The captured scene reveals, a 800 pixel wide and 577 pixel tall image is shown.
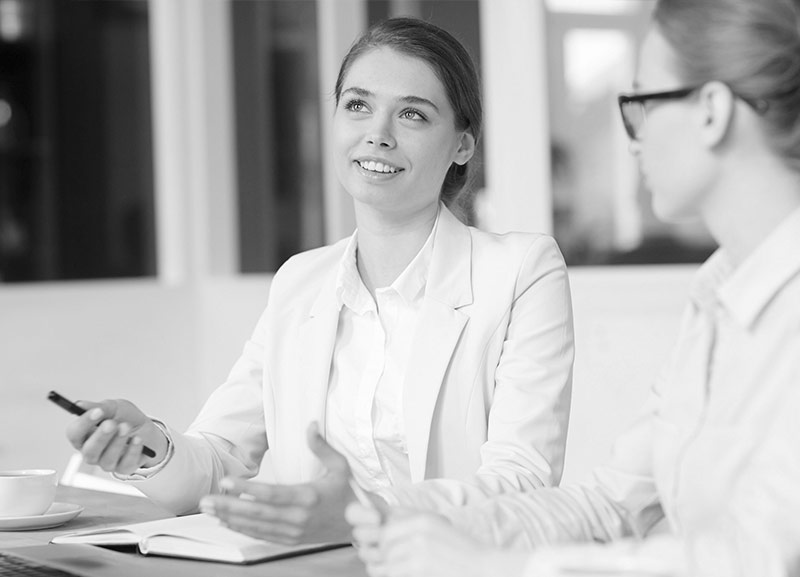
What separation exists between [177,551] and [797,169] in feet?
2.89

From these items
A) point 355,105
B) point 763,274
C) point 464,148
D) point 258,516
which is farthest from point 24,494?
point 763,274

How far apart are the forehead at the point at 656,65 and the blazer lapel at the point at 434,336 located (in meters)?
0.81

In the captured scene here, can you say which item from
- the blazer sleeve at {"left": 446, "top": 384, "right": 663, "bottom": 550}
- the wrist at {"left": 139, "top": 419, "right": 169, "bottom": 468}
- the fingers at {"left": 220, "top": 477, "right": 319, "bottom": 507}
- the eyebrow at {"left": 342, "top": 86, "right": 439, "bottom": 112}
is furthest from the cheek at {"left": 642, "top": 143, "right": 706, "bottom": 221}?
the wrist at {"left": 139, "top": 419, "right": 169, "bottom": 468}

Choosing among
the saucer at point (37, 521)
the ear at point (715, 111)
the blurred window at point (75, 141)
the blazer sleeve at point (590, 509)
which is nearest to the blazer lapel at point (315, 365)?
the saucer at point (37, 521)

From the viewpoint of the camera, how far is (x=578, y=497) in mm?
1533

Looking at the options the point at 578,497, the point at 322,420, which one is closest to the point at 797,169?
the point at 578,497

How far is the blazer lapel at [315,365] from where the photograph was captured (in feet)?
7.04

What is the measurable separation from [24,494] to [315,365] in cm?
57

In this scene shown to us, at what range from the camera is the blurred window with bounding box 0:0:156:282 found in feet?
18.4

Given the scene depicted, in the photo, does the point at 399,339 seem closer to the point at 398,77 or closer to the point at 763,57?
the point at 398,77

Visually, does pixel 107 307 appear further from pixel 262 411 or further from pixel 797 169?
pixel 797 169

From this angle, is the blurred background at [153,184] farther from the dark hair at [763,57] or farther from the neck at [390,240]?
the dark hair at [763,57]

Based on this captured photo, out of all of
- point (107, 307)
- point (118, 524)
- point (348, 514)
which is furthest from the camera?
point (107, 307)

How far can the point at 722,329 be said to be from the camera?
1307 mm
